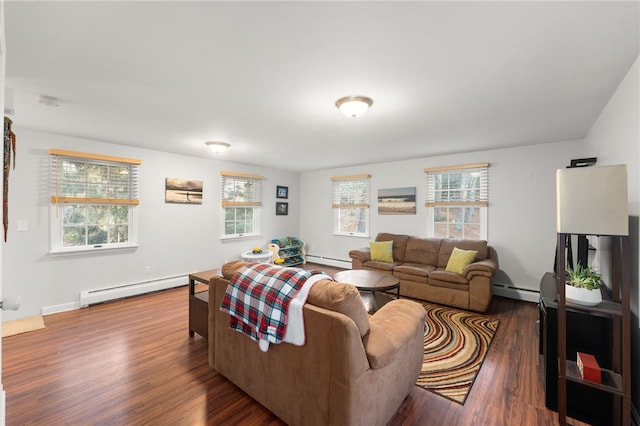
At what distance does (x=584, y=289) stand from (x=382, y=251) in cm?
317

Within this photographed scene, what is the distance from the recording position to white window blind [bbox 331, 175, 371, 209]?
19.6 ft

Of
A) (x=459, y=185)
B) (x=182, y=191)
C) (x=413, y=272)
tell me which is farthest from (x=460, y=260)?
(x=182, y=191)

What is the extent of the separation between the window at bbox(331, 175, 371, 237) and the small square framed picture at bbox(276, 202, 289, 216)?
118cm

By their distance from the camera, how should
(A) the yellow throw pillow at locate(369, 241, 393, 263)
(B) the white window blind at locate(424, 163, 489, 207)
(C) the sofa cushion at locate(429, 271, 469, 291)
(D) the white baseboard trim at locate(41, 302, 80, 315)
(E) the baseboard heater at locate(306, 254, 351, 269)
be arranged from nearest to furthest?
(D) the white baseboard trim at locate(41, 302, 80, 315) < (C) the sofa cushion at locate(429, 271, 469, 291) < (B) the white window blind at locate(424, 163, 489, 207) < (A) the yellow throw pillow at locate(369, 241, 393, 263) < (E) the baseboard heater at locate(306, 254, 351, 269)

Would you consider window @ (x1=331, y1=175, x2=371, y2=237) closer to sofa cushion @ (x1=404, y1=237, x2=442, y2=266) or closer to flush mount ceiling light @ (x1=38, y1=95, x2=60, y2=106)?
sofa cushion @ (x1=404, y1=237, x2=442, y2=266)

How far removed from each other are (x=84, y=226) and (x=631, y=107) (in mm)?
6035

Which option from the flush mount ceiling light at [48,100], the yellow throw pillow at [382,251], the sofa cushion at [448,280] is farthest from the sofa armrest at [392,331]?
the flush mount ceiling light at [48,100]

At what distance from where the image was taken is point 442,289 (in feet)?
13.1

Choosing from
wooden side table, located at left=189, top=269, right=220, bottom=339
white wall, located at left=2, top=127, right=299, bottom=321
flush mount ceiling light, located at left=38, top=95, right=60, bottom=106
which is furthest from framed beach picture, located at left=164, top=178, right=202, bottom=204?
wooden side table, located at left=189, top=269, right=220, bottom=339

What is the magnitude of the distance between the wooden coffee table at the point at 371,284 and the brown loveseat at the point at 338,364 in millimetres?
1106

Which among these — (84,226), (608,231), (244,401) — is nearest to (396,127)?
(608,231)

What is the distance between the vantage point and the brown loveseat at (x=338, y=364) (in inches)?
57.0

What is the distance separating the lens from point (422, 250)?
476 centimetres

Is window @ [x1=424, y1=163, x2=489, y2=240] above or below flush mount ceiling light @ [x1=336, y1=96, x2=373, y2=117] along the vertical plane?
below
